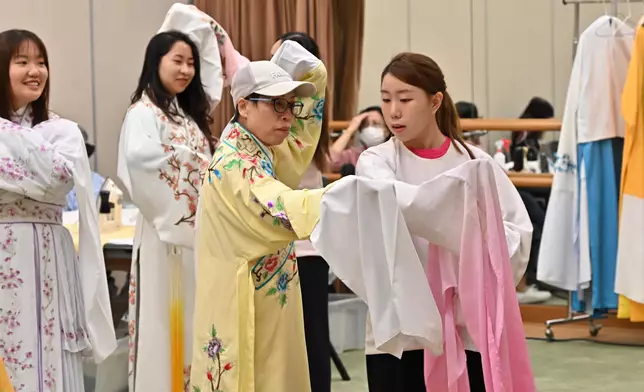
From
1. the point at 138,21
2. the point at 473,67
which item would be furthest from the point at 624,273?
the point at 138,21

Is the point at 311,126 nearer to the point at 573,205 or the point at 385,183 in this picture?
the point at 385,183

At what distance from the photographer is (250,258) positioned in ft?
7.59

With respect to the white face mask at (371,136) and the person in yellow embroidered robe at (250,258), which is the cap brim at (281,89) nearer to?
the person in yellow embroidered robe at (250,258)

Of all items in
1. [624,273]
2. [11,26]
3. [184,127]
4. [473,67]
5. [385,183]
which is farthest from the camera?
[473,67]

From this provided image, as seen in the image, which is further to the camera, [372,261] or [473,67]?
[473,67]

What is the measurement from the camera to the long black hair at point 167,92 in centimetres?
328

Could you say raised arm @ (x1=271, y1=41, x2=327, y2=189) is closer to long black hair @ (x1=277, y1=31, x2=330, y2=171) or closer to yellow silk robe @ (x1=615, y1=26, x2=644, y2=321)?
long black hair @ (x1=277, y1=31, x2=330, y2=171)

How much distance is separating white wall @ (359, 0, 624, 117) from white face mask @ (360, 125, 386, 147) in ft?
3.81

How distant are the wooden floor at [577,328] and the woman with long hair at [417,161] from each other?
8.92 feet

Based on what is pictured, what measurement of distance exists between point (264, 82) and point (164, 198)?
2.98ft

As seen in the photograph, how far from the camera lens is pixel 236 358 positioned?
2.29 meters

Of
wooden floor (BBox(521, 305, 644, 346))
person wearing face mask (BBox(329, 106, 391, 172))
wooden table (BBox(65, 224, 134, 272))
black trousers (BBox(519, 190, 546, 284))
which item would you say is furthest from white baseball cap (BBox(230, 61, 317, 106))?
black trousers (BBox(519, 190, 546, 284))

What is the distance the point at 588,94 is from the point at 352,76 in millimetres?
1389

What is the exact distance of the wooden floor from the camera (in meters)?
4.89
